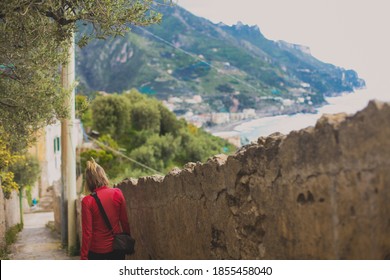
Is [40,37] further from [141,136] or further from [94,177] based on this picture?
[141,136]

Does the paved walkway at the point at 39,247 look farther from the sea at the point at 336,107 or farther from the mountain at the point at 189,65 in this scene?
the mountain at the point at 189,65

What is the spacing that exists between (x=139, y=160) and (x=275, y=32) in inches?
1274

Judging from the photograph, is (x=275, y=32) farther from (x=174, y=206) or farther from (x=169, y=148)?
(x=169, y=148)

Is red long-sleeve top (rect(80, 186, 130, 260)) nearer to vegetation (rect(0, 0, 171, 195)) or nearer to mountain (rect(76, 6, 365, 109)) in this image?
vegetation (rect(0, 0, 171, 195))

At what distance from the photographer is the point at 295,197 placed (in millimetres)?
4617

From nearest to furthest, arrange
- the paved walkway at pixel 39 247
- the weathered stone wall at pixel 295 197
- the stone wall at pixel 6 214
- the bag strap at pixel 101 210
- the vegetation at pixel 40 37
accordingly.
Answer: the weathered stone wall at pixel 295 197
the bag strap at pixel 101 210
the vegetation at pixel 40 37
the stone wall at pixel 6 214
the paved walkway at pixel 39 247

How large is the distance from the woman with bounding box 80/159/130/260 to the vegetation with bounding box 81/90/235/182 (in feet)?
142

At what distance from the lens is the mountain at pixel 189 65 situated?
6288cm

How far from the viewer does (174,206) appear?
7.23 meters

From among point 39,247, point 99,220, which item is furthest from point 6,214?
point 99,220

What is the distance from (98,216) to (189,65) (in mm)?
79779

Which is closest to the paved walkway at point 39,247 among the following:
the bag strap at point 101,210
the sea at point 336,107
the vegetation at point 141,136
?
the sea at point 336,107

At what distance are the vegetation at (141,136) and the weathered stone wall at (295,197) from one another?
43.0 metres

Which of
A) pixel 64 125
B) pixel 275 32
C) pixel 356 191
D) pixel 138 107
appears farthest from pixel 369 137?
pixel 138 107
